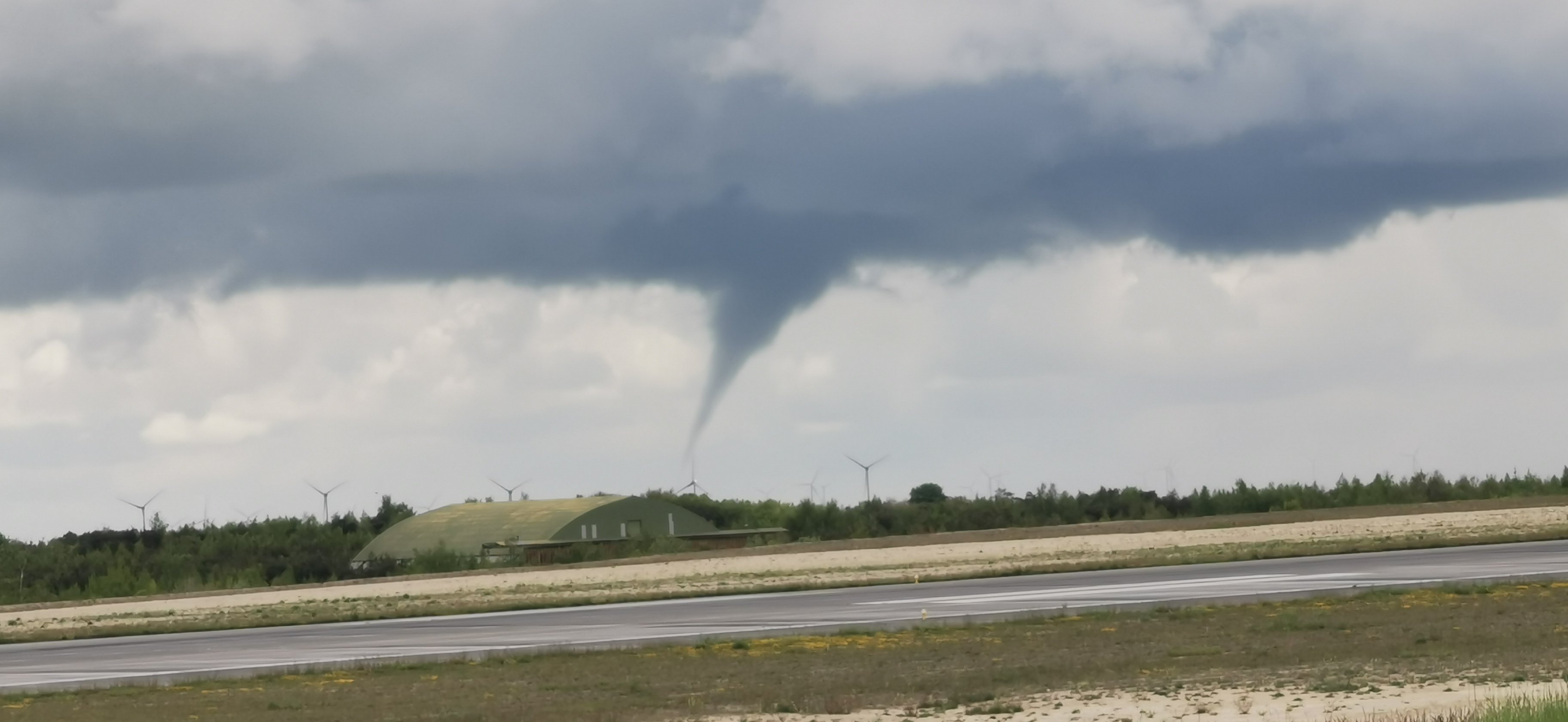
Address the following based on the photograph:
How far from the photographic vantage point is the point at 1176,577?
43969mm

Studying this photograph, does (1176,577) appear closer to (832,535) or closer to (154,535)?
(832,535)

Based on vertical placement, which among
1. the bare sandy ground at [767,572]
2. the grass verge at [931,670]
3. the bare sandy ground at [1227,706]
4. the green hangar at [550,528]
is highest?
the green hangar at [550,528]

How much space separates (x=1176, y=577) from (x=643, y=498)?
5788cm

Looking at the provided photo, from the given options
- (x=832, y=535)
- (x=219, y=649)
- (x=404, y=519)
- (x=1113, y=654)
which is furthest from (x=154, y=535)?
→ (x=1113, y=654)

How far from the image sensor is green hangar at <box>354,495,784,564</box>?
91950 mm

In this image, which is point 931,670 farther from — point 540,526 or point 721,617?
point 540,526

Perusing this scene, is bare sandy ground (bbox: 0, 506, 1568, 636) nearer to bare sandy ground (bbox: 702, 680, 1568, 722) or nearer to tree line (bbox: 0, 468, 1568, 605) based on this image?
tree line (bbox: 0, 468, 1568, 605)

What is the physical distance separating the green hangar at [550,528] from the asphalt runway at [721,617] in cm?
4421

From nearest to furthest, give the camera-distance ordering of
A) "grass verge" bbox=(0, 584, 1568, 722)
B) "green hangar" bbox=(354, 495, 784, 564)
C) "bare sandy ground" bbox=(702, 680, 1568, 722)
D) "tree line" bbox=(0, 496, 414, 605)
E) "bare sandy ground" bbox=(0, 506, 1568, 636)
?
"bare sandy ground" bbox=(702, 680, 1568, 722)
"grass verge" bbox=(0, 584, 1568, 722)
"bare sandy ground" bbox=(0, 506, 1568, 636)
"tree line" bbox=(0, 496, 414, 605)
"green hangar" bbox=(354, 495, 784, 564)

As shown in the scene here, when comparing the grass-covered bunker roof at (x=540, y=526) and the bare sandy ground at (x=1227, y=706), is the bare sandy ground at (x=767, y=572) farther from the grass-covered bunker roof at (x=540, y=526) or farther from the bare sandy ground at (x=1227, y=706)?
the bare sandy ground at (x=1227, y=706)

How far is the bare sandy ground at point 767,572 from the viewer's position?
5188cm

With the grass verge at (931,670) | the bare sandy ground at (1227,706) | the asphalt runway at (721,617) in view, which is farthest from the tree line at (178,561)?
the bare sandy ground at (1227,706)

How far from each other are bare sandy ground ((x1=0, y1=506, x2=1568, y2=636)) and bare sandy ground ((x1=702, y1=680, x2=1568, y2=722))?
30.2 meters

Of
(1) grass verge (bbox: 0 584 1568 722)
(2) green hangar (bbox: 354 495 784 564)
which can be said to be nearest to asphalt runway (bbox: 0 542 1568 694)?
(1) grass verge (bbox: 0 584 1568 722)
